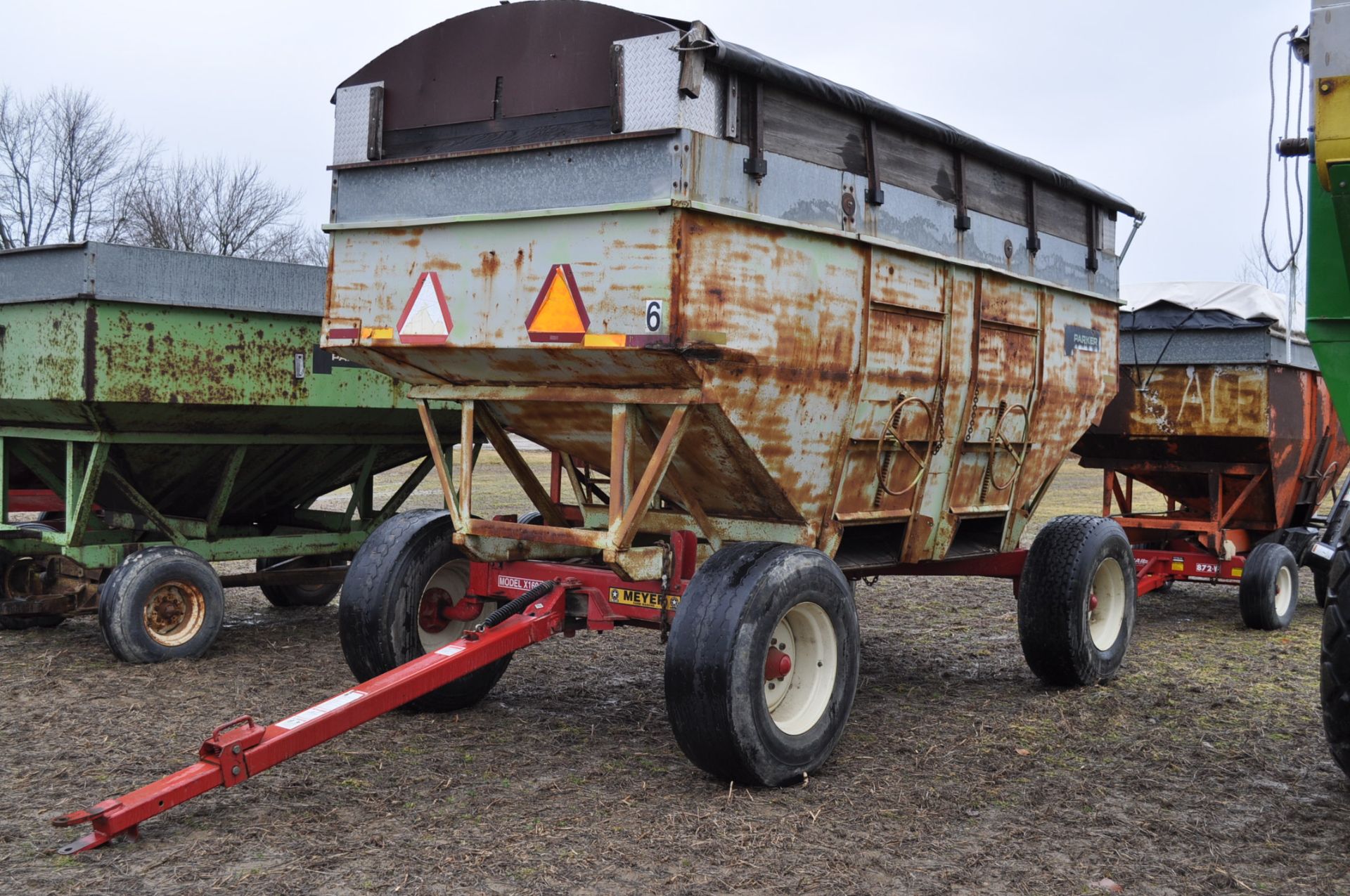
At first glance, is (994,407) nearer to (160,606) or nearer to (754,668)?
(754,668)

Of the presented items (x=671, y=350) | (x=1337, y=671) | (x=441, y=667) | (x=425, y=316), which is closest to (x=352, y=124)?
(x=425, y=316)

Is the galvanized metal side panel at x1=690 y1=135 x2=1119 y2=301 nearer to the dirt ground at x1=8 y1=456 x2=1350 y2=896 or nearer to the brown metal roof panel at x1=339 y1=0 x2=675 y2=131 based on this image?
the brown metal roof panel at x1=339 y1=0 x2=675 y2=131

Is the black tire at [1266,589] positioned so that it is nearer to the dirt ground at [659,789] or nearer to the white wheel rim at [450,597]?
the dirt ground at [659,789]

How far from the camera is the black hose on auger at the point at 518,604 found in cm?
534

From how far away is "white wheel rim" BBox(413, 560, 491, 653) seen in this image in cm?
621

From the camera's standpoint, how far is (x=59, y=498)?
370 inches

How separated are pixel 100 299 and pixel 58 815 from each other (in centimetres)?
348

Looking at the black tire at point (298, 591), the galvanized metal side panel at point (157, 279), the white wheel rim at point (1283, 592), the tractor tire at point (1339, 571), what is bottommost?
the black tire at point (298, 591)

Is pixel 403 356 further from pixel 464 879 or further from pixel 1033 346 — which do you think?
pixel 1033 346

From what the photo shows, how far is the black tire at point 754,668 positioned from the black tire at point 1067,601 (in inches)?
75.5

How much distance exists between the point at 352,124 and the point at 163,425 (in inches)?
107

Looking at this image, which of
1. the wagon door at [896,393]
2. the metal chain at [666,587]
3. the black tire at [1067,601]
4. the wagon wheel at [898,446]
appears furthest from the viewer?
the black tire at [1067,601]

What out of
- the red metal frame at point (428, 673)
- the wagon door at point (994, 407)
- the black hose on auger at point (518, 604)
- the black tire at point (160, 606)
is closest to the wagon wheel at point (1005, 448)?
the wagon door at point (994, 407)

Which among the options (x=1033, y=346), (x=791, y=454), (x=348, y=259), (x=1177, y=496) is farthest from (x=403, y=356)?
(x=1177, y=496)
